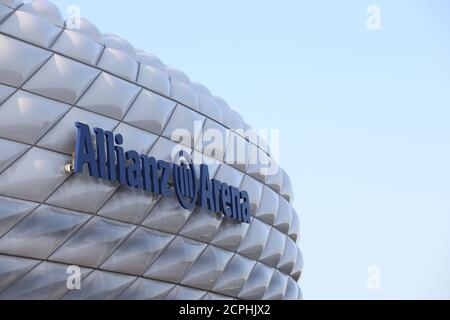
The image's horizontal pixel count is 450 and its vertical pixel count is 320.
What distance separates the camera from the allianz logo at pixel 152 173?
1512 centimetres

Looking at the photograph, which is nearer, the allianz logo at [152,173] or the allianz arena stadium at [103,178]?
the allianz arena stadium at [103,178]

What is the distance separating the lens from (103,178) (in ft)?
50.5

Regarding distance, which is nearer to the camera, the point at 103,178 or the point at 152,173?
the point at 103,178

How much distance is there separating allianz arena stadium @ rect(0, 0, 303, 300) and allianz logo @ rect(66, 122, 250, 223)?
32mm

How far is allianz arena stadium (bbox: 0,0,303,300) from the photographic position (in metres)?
14.3

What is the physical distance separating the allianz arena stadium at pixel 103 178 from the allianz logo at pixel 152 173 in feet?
0.10

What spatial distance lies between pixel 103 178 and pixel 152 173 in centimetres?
150

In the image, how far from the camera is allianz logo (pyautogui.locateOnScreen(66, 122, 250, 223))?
49.6ft

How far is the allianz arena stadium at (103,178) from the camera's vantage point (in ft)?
46.8

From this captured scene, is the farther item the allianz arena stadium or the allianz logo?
the allianz logo

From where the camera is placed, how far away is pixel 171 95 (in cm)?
1798
